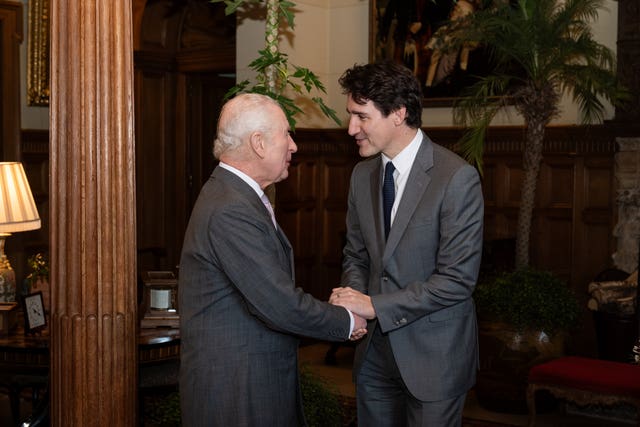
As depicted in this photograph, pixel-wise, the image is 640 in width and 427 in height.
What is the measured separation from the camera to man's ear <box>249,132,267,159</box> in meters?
2.86

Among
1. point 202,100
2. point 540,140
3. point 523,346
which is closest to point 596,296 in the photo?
point 523,346

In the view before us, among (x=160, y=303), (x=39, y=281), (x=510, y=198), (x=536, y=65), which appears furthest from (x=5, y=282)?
(x=510, y=198)

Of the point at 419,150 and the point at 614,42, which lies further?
the point at 614,42

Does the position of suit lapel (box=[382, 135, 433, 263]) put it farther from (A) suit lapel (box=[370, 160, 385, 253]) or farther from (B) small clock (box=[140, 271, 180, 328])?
(B) small clock (box=[140, 271, 180, 328])

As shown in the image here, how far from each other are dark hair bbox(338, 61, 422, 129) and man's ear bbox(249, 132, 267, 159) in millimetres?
510

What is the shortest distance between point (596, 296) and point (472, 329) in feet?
11.4

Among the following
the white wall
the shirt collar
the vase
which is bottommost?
the vase

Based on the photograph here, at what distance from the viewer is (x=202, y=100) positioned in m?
10.7

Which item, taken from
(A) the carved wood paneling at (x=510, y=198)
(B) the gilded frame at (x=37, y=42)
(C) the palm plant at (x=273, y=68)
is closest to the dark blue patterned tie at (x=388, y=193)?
(C) the palm plant at (x=273, y=68)

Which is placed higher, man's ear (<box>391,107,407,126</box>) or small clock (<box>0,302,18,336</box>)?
man's ear (<box>391,107,407,126</box>)

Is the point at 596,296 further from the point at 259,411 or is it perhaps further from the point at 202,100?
the point at 202,100

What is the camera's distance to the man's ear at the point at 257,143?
286cm

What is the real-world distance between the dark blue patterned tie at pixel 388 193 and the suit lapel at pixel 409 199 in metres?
0.09

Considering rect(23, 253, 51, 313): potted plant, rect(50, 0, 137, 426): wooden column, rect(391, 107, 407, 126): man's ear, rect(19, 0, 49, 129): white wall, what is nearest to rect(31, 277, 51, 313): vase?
rect(23, 253, 51, 313): potted plant
